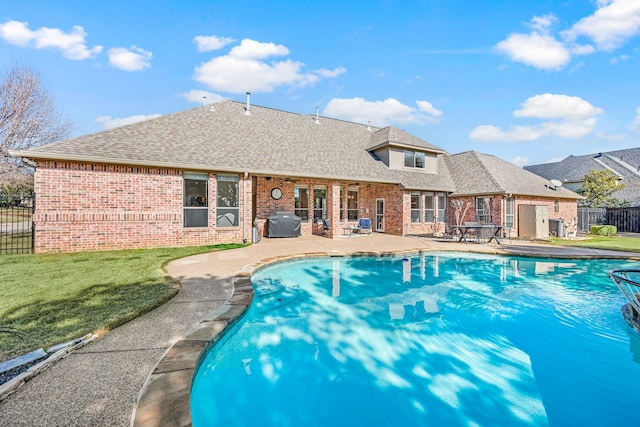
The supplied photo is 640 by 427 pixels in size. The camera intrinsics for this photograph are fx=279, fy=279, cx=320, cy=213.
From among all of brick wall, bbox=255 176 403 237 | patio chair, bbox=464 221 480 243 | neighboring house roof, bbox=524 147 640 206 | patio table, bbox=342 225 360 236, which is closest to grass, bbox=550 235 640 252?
patio chair, bbox=464 221 480 243

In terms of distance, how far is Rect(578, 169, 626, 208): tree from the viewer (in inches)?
810

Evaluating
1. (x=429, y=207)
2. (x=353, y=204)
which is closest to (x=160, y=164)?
(x=353, y=204)

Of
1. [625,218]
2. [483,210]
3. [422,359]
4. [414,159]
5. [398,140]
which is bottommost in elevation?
[422,359]

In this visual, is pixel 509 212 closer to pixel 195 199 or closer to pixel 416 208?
pixel 416 208

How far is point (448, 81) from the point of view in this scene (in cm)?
1405

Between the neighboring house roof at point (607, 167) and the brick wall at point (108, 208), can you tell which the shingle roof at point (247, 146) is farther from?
the neighboring house roof at point (607, 167)

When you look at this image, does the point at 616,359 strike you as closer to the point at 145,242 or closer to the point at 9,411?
the point at 9,411

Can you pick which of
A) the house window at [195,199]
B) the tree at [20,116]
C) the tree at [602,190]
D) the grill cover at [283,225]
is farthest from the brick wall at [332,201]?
the tree at [20,116]

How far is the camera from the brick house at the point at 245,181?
9195 millimetres

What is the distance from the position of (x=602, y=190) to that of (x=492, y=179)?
1214 centimetres

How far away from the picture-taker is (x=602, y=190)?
820 inches

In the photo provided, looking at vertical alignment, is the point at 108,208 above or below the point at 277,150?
below

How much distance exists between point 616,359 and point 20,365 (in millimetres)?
7173

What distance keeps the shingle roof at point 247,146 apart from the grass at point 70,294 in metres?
3.77
